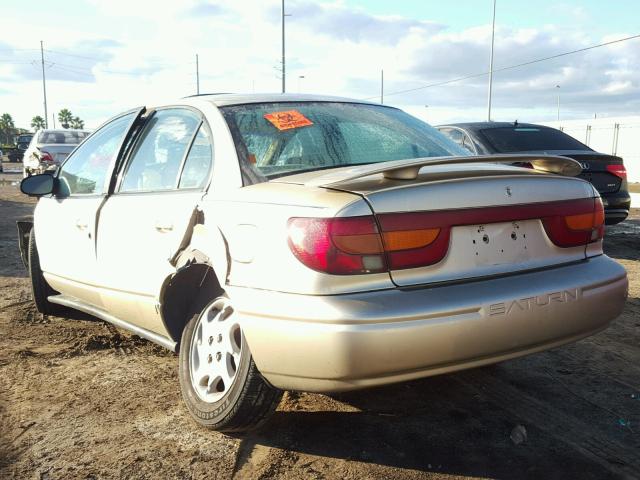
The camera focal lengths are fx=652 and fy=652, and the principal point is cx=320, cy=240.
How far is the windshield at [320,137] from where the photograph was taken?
3035 mm

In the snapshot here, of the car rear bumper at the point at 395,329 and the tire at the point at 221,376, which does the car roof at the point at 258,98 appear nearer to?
the tire at the point at 221,376

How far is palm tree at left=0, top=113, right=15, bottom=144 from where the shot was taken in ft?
304

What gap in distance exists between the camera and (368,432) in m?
2.97

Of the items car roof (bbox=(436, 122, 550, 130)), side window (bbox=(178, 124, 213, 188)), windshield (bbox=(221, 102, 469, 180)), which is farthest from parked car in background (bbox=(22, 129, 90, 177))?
windshield (bbox=(221, 102, 469, 180))

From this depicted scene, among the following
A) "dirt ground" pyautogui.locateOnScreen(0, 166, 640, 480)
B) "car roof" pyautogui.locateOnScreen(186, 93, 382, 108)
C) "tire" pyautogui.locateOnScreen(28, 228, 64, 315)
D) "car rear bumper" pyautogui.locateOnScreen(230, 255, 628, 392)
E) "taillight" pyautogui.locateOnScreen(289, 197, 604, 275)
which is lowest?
"dirt ground" pyautogui.locateOnScreen(0, 166, 640, 480)

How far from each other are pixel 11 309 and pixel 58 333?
2.81 ft

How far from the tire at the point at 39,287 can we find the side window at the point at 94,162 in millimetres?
638

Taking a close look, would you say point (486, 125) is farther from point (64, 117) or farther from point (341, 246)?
point (64, 117)

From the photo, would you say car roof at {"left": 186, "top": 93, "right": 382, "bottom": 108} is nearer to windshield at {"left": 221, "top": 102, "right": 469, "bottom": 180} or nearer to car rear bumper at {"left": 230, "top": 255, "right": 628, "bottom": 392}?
windshield at {"left": 221, "top": 102, "right": 469, "bottom": 180}

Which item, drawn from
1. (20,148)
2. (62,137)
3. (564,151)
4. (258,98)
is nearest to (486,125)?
(564,151)

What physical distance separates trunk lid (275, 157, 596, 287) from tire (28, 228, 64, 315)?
2833 millimetres

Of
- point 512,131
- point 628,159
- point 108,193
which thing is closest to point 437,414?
point 108,193

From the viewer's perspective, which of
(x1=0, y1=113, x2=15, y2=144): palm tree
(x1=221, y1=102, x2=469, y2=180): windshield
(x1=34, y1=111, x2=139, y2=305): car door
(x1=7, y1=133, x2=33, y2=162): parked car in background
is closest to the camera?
(x1=221, y1=102, x2=469, y2=180): windshield

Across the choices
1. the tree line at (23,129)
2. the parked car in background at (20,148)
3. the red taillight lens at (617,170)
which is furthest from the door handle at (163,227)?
the tree line at (23,129)
